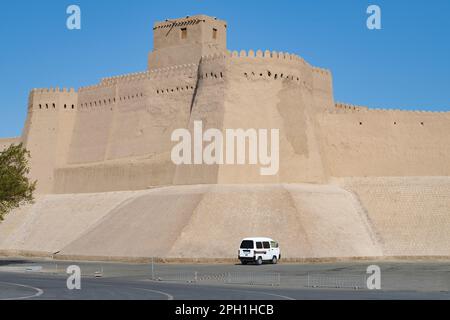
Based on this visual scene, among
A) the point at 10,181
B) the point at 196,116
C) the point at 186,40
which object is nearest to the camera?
the point at 10,181

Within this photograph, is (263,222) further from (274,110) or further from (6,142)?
(6,142)

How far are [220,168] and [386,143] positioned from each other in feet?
43.3

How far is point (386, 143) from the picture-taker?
166ft

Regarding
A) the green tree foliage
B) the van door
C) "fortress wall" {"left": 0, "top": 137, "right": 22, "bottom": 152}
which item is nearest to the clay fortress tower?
the van door

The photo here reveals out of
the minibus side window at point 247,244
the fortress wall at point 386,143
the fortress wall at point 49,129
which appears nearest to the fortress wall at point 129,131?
the fortress wall at point 49,129

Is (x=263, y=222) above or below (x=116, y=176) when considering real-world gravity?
below

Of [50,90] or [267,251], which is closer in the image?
[267,251]

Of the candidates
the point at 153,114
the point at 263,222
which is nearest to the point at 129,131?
the point at 153,114

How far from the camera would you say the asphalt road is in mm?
19828

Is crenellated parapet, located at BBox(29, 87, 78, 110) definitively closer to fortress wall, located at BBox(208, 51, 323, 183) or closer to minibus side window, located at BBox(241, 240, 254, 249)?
fortress wall, located at BBox(208, 51, 323, 183)

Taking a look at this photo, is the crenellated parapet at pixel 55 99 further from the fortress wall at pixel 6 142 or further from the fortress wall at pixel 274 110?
the fortress wall at pixel 274 110

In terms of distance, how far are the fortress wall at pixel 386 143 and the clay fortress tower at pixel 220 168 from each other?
75 mm

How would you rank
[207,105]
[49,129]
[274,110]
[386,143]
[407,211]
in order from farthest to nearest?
[49,129]
[386,143]
[207,105]
[274,110]
[407,211]
